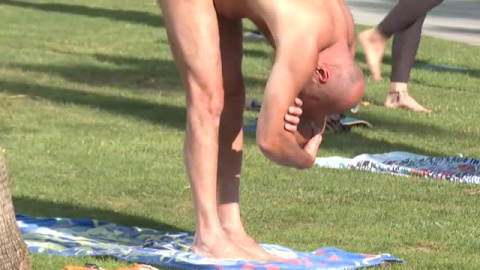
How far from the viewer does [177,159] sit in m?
7.78

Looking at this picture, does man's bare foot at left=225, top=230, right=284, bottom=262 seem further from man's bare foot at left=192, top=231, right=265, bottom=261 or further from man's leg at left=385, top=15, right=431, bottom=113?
man's leg at left=385, top=15, right=431, bottom=113

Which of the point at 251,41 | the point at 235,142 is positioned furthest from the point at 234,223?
the point at 251,41

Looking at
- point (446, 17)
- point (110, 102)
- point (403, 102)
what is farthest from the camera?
point (446, 17)

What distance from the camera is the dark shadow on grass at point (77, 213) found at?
20.3 feet

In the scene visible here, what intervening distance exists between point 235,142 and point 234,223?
34cm

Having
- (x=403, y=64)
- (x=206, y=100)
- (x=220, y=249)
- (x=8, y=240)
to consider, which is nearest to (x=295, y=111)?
(x=206, y=100)

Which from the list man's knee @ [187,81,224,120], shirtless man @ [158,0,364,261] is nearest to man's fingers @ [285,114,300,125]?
shirtless man @ [158,0,364,261]

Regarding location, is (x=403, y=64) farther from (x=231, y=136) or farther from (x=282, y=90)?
(x=282, y=90)

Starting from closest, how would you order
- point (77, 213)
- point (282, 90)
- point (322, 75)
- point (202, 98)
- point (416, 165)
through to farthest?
point (282, 90) < point (322, 75) < point (202, 98) < point (77, 213) < point (416, 165)

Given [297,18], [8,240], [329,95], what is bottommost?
[8,240]

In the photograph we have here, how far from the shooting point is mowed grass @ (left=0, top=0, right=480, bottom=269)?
5.96m

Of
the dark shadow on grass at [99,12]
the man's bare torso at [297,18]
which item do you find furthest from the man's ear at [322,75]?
the dark shadow on grass at [99,12]

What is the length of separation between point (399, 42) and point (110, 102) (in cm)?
234

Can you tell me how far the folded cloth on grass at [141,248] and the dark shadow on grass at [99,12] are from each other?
11952 mm
